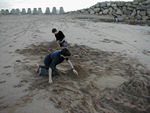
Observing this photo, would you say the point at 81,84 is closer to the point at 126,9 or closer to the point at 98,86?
the point at 98,86

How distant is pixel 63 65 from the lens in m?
5.78

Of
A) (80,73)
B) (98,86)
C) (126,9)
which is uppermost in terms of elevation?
(126,9)

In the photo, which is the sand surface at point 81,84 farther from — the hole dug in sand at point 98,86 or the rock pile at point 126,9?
the rock pile at point 126,9

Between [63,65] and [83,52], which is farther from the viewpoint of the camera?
[83,52]

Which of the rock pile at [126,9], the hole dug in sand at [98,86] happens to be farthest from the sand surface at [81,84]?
the rock pile at [126,9]

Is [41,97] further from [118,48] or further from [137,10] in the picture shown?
[137,10]

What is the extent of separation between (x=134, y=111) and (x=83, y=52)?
3.93 m

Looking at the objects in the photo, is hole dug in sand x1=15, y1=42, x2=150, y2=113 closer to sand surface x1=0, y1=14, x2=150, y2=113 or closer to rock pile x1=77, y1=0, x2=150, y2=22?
sand surface x1=0, y1=14, x2=150, y2=113

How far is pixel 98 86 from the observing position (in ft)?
14.6

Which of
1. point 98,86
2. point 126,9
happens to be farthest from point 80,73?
point 126,9

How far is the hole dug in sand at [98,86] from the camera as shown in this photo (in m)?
3.66

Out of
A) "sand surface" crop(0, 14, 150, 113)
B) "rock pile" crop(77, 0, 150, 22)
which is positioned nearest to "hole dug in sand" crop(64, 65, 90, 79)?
"sand surface" crop(0, 14, 150, 113)

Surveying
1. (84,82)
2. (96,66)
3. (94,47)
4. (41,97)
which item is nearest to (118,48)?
(94,47)

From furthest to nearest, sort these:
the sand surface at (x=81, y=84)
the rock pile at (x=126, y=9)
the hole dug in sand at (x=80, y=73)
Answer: the rock pile at (x=126, y=9) < the hole dug in sand at (x=80, y=73) < the sand surface at (x=81, y=84)
